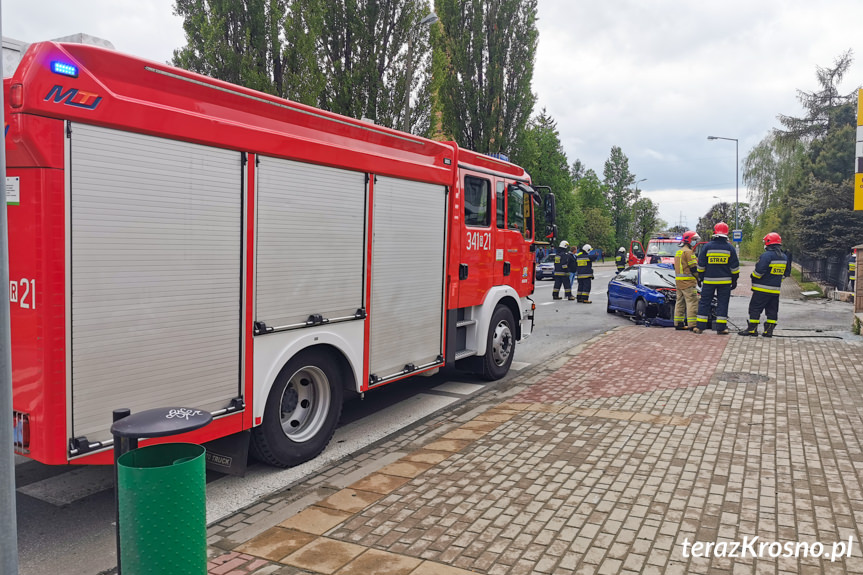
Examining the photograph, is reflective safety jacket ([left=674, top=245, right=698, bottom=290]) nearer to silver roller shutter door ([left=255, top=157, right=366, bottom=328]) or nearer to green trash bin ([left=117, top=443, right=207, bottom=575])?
silver roller shutter door ([left=255, top=157, right=366, bottom=328])

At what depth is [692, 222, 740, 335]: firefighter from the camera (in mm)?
11891

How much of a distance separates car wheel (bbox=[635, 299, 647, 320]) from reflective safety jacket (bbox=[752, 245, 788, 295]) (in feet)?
10.6

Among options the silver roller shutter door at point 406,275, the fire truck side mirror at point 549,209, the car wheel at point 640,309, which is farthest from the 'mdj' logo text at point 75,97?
the car wheel at point 640,309

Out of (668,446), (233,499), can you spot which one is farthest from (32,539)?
(668,446)

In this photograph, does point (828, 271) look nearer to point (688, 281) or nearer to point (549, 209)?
point (688, 281)

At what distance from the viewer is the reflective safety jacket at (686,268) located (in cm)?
1255

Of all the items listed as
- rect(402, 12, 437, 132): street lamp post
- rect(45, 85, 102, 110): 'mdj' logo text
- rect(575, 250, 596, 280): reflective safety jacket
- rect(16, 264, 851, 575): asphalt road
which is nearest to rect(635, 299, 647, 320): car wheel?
rect(575, 250, 596, 280): reflective safety jacket

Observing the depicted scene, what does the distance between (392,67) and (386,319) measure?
561 inches

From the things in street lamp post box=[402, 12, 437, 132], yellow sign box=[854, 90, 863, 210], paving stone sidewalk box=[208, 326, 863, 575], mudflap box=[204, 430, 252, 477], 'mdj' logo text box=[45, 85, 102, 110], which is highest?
street lamp post box=[402, 12, 437, 132]

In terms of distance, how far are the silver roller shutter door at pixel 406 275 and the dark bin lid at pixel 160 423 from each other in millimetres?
3013

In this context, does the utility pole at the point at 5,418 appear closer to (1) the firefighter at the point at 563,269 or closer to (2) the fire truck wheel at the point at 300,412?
(2) the fire truck wheel at the point at 300,412

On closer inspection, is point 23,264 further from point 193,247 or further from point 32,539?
point 32,539

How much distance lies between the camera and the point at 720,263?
39.1 ft

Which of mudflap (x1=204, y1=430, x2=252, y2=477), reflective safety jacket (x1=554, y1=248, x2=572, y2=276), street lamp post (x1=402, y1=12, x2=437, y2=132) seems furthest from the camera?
reflective safety jacket (x1=554, y1=248, x2=572, y2=276)
